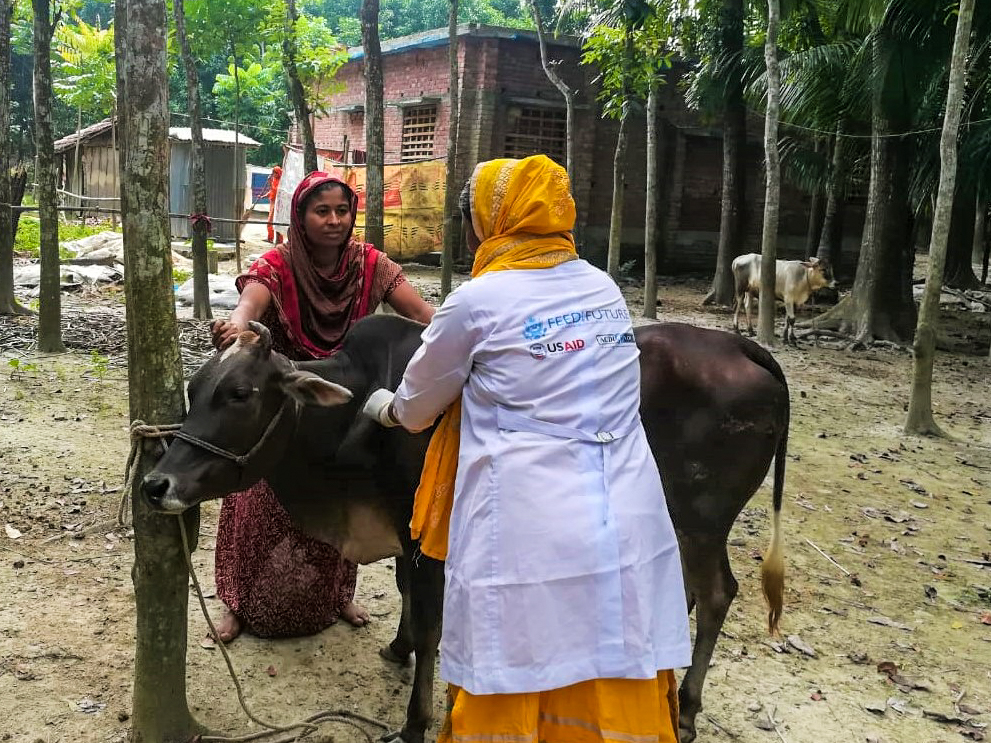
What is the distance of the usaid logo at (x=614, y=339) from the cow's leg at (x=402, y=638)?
1651 mm

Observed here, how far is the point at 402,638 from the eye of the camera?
379 centimetres

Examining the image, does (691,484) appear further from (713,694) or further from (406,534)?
(406,534)

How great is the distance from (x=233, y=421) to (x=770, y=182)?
9.23 m

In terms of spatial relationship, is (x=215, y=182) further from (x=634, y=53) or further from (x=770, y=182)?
(x=770, y=182)

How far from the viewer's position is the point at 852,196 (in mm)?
20422

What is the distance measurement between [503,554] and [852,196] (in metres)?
20.5


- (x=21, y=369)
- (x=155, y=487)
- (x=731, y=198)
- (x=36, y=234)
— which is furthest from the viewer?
(x=36, y=234)

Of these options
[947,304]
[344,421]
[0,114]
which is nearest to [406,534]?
[344,421]

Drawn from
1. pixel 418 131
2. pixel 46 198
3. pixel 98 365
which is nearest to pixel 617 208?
pixel 418 131

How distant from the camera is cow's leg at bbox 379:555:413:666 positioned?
12.2ft

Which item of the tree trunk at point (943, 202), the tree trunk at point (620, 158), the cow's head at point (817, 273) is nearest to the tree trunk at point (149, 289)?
the tree trunk at point (943, 202)

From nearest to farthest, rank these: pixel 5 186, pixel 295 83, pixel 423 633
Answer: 1. pixel 423 633
2. pixel 5 186
3. pixel 295 83

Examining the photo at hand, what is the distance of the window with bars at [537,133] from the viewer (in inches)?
735

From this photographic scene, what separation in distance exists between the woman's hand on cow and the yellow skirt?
1386 millimetres
